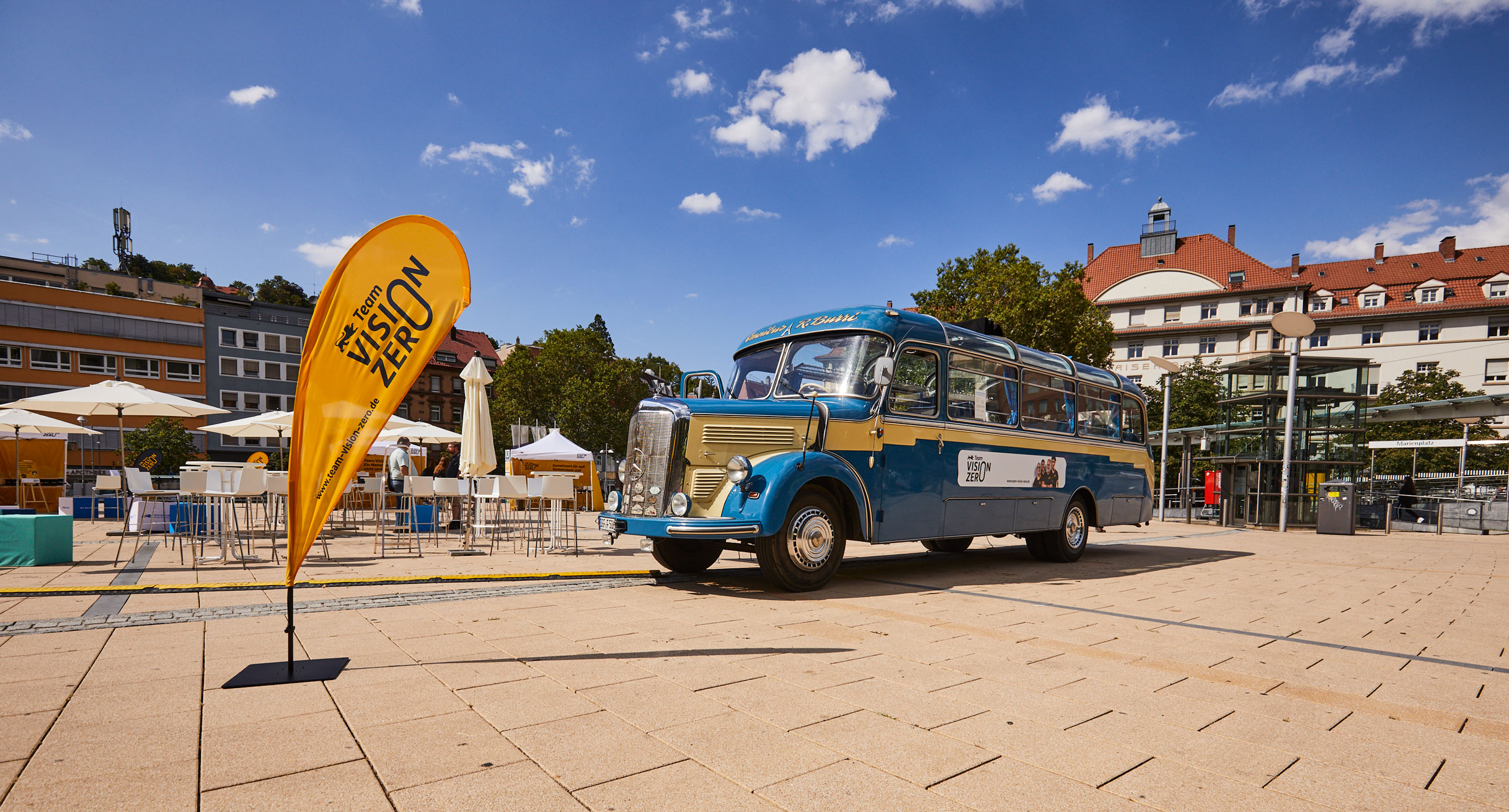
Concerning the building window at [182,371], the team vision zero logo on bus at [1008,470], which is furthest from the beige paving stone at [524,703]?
the building window at [182,371]

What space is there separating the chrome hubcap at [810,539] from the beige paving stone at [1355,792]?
424 centimetres

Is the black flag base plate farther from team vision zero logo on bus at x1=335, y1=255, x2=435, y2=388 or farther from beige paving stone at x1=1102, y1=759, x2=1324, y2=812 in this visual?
beige paving stone at x1=1102, y1=759, x2=1324, y2=812

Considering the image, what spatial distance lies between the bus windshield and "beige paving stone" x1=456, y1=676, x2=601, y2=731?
4.40 meters

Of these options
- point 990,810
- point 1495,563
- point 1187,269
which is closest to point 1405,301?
point 1187,269

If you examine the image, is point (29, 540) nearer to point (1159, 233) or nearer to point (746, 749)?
point (746, 749)

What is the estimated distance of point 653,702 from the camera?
3445 mm

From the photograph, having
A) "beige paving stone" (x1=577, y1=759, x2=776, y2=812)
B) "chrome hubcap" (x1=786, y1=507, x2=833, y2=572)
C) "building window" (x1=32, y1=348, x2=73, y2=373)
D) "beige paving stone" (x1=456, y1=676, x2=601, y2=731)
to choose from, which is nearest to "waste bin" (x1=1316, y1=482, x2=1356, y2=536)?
"chrome hubcap" (x1=786, y1=507, x2=833, y2=572)

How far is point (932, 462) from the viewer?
7.88 meters

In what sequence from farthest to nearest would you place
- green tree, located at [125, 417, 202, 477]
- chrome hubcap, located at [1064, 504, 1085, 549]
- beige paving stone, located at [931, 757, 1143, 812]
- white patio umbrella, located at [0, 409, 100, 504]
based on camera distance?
1. green tree, located at [125, 417, 202, 477]
2. white patio umbrella, located at [0, 409, 100, 504]
3. chrome hubcap, located at [1064, 504, 1085, 549]
4. beige paving stone, located at [931, 757, 1143, 812]

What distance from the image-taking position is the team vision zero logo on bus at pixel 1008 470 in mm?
8367

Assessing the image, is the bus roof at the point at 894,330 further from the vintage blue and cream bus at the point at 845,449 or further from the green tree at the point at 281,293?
the green tree at the point at 281,293

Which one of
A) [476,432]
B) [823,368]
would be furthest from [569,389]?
[823,368]

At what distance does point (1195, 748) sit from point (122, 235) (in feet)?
360

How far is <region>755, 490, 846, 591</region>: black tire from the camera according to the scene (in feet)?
21.7
